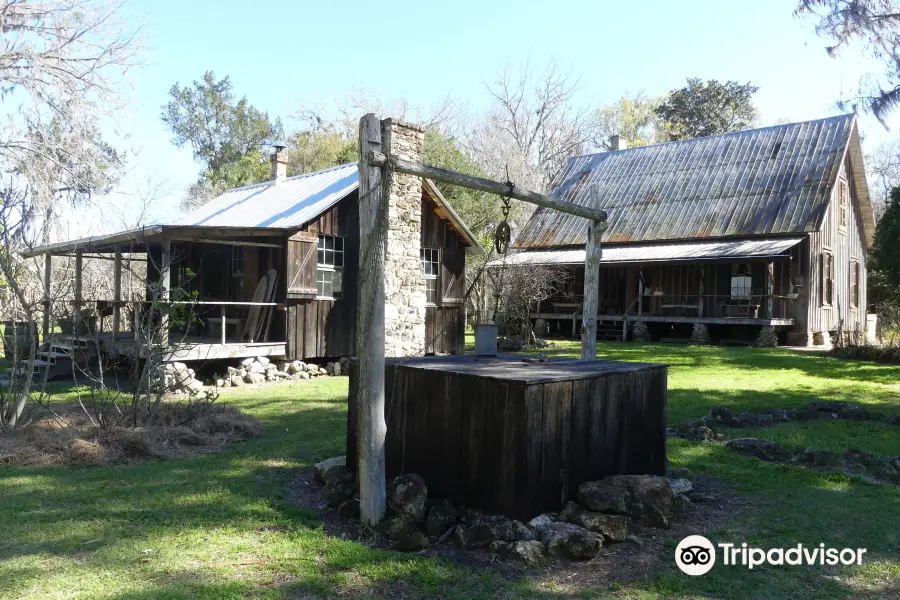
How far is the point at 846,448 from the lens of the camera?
26.1ft

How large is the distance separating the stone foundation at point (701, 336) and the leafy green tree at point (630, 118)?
27322mm

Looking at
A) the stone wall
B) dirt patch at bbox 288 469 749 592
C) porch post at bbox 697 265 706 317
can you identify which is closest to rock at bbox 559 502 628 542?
dirt patch at bbox 288 469 749 592

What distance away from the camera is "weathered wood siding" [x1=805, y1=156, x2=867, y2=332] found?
21.9 m

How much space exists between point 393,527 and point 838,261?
24.1m

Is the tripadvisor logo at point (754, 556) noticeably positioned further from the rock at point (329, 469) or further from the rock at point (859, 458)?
the rock at point (329, 469)

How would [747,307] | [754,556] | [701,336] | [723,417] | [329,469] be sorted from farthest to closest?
[701,336]
[747,307]
[723,417]
[329,469]
[754,556]

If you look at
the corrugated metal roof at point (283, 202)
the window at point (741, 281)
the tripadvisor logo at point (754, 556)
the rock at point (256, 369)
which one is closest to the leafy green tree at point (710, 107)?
the window at point (741, 281)

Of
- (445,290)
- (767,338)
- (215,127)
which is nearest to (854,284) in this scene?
(767,338)

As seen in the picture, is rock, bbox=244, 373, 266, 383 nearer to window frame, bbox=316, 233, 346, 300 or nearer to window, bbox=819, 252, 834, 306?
window frame, bbox=316, 233, 346, 300

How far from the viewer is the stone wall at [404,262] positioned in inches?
556

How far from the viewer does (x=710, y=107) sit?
1702 inches

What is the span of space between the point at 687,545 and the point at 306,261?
1090cm

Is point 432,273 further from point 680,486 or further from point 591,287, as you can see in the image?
point 680,486

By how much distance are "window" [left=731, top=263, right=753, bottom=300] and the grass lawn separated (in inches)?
578
